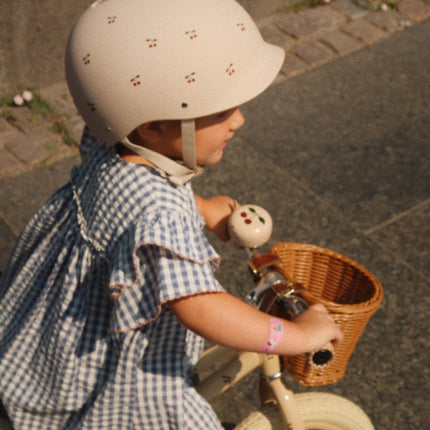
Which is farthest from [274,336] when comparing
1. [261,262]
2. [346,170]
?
[346,170]

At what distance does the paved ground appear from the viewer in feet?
11.3

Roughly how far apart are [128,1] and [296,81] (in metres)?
3.62

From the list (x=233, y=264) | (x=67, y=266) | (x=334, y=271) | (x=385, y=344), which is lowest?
(x=385, y=344)

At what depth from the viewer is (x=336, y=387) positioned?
3295mm

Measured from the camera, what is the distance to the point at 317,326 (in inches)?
74.0

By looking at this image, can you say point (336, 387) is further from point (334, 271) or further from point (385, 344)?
point (334, 271)

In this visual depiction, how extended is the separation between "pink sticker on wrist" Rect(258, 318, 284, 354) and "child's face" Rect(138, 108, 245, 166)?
1.74ft

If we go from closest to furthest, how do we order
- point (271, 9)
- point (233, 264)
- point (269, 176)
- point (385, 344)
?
1. point (385, 344)
2. point (233, 264)
3. point (269, 176)
4. point (271, 9)

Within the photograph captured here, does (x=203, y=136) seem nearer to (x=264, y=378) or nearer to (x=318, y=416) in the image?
(x=264, y=378)

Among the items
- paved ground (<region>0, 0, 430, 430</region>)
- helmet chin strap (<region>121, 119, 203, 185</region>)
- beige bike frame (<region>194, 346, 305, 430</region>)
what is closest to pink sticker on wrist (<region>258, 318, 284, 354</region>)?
beige bike frame (<region>194, 346, 305, 430</region>)

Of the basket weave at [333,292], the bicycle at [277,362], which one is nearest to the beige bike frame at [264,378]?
the bicycle at [277,362]

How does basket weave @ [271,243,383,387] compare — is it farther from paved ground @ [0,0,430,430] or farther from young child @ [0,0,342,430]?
paved ground @ [0,0,430,430]

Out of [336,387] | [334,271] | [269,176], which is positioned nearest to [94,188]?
[334,271]

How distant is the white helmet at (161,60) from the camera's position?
5.85 feet
